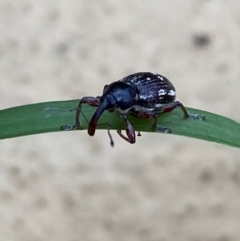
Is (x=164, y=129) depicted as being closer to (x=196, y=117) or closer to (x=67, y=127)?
(x=196, y=117)

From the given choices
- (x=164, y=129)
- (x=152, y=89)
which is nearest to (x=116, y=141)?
(x=152, y=89)

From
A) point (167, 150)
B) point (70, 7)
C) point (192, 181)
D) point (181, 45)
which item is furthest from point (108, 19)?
point (192, 181)

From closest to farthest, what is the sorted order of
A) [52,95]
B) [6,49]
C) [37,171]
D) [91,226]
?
[91,226] → [37,171] → [52,95] → [6,49]

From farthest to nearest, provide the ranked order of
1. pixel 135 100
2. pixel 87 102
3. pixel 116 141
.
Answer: pixel 116 141
pixel 135 100
pixel 87 102

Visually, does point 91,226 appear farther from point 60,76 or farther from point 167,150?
point 60,76

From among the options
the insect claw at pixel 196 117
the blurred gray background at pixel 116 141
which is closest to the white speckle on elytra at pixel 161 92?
the insect claw at pixel 196 117

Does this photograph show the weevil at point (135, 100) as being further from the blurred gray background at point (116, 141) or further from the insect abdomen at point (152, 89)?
the blurred gray background at point (116, 141)
